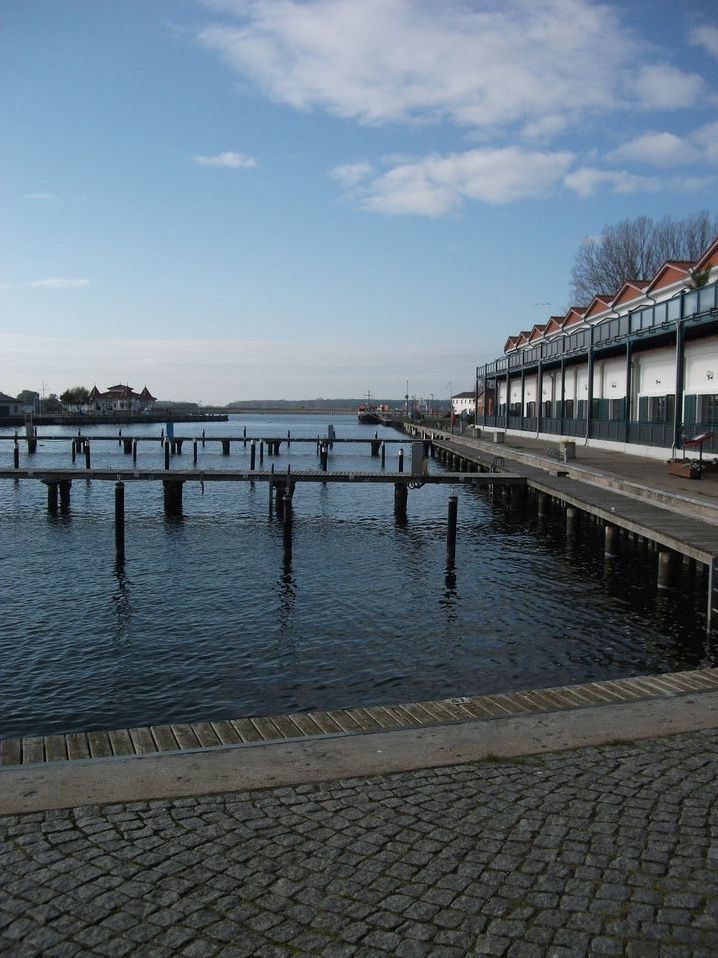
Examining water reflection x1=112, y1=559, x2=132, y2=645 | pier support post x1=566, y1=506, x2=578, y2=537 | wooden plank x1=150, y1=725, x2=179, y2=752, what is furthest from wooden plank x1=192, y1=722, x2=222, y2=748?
pier support post x1=566, y1=506, x2=578, y2=537

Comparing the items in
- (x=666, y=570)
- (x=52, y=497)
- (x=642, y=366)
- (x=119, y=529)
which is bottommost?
(x=666, y=570)

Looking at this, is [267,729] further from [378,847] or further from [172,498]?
[172,498]

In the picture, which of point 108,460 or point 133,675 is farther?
point 108,460

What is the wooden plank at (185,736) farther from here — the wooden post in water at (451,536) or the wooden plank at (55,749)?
the wooden post in water at (451,536)

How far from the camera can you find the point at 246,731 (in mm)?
7973

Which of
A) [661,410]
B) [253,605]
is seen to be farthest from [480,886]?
[661,410]

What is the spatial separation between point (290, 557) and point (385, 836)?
16.3m

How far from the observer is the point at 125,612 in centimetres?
1662

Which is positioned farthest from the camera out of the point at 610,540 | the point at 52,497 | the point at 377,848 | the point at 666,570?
the point at 52,497

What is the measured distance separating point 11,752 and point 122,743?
0.98 m

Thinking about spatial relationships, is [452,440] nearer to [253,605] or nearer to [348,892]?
[253,605]

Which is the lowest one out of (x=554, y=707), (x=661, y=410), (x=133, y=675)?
(x=133, y=675)

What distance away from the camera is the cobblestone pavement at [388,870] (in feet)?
14.8

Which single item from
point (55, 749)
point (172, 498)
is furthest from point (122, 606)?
point (172, 498)
